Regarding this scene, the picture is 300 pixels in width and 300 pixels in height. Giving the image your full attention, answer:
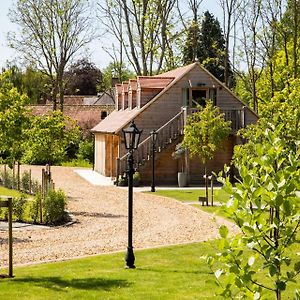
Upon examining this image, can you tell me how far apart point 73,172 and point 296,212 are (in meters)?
40.7

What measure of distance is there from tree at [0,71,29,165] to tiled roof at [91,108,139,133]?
17.7 meters

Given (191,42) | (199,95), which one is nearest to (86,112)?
(191,42)

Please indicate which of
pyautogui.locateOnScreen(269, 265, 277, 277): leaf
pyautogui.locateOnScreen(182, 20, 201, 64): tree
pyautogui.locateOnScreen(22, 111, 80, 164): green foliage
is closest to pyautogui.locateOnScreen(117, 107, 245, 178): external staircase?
pyautogui.locateOnScreen(22, 111, 80, 164): green foliage

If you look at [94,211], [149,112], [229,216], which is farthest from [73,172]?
[229,216]

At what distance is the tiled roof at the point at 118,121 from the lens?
36.4 m

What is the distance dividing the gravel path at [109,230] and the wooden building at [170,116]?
21.2ft

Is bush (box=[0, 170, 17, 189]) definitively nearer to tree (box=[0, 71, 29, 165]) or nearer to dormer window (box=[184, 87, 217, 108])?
dormer window (box=[184, 87, 217, 108])

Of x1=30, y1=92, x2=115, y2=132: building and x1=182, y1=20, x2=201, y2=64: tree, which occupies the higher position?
x1=182, y1=20, x2=201, y2=64: tree

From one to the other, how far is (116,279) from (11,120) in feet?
21.6

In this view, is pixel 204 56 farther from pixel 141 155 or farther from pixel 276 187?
pixel 276 187

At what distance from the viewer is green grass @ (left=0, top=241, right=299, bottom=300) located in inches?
437

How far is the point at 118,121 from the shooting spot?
128 ft

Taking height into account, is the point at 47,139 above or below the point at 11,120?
below

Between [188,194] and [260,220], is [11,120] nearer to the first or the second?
[260,220]
